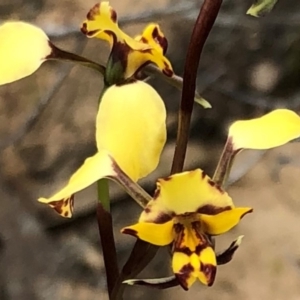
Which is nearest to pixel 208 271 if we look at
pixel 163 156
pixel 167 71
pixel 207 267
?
pixel 207 267

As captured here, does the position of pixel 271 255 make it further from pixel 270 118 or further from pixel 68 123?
pixel 270 118

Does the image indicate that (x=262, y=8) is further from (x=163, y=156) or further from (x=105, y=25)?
(x=163, y=156)

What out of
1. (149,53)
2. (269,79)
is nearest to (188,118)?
(149,53)

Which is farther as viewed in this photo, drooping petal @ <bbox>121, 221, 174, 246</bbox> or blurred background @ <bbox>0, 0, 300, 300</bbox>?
blurred background @ <bbox>0, 0, 300, 300</bbox>

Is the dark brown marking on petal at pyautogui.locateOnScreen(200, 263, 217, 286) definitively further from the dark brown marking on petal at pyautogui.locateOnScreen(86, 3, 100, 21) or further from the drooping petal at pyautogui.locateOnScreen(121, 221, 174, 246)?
the dark brown marking on petal at pyautogui.locateOnScreen(86, 3, 100, 21)

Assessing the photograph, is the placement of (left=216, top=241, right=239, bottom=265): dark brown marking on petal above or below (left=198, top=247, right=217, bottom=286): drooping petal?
below

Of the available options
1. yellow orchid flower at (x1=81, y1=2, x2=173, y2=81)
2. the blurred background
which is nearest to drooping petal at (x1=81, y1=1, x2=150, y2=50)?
yellow orchid flower at (x1=81, y1=2, x2=173, y2=81)
